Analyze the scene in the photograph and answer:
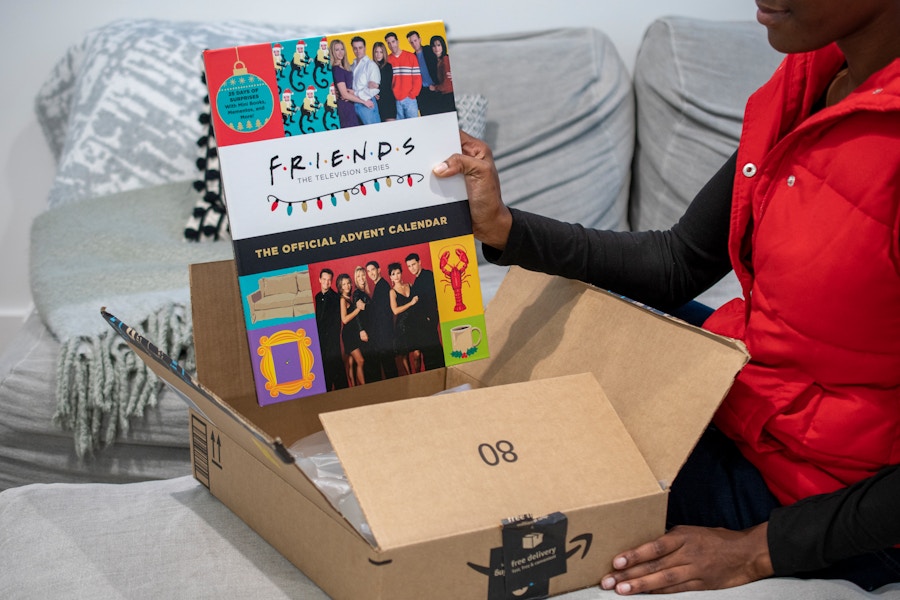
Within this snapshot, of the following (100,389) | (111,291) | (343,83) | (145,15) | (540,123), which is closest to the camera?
(343,83)

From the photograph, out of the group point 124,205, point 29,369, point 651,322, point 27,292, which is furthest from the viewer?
point 27,292

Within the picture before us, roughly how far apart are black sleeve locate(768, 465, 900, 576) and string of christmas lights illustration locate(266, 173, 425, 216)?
482 millimetres

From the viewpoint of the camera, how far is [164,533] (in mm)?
864

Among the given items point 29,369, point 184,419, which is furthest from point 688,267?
point 29,369

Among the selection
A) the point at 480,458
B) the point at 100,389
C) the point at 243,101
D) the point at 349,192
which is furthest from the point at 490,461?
the point at 100,389

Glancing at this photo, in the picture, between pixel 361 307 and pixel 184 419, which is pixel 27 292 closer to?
pixel 184 419

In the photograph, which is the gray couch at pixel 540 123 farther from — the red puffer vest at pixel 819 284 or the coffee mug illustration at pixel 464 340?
Answer: the red puffer vest at pixel 819 284

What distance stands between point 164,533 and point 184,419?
55 centimetres

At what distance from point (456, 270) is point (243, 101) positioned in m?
0.28

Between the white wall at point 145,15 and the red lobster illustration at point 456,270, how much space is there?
1318 mm

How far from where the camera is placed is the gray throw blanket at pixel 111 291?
1372 mm

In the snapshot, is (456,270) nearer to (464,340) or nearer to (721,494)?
(464,340)

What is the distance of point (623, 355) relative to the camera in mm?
919

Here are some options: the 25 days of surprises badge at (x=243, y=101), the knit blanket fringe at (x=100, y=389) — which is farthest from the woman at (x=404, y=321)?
the knit blanket fringe at (x=100, y=389)
